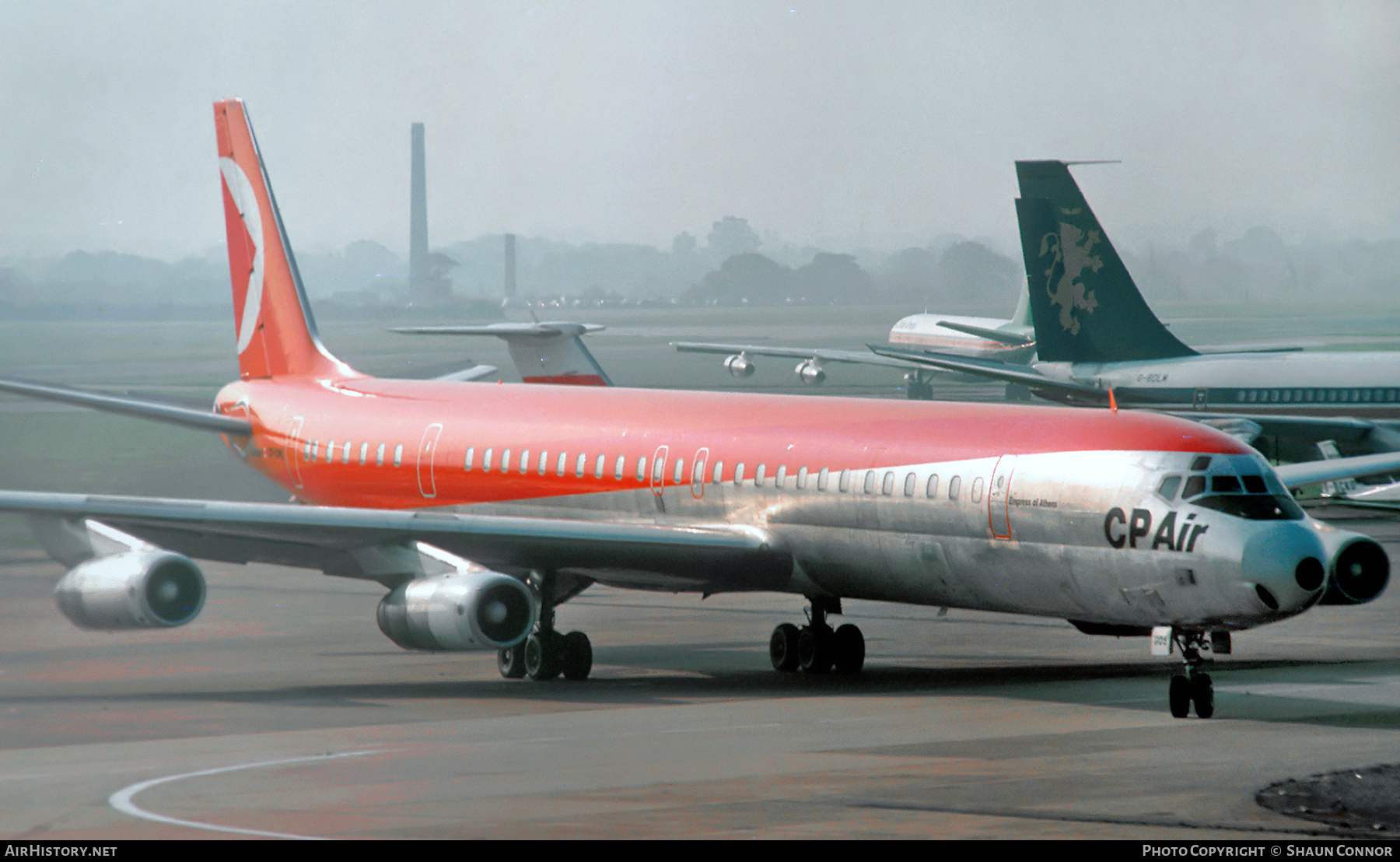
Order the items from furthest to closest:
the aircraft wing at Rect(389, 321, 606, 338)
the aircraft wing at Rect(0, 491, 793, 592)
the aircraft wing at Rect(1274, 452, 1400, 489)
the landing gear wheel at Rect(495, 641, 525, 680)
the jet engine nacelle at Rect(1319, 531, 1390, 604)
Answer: the aircraft wing at Rect(389, 321, 606, 338), the aircraft wing at Rect(1274, 452, 1400, 489), the landing gear wheel at Rect(495, 641, 525, 680), the aircraft wing at Rect(0, 491, 793, 592), the jet engine nacelle at Rect(1319, 531, 1390, 604)

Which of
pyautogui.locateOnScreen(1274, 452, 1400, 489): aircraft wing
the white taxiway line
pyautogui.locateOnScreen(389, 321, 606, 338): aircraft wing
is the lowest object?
the white taxiway line

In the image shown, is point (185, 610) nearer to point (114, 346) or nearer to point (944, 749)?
point (944, 749)

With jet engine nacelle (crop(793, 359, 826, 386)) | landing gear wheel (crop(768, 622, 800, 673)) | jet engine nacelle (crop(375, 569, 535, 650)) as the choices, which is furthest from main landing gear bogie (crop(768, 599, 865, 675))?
jet engine nacelle (crop(793, 359, 826, 386))

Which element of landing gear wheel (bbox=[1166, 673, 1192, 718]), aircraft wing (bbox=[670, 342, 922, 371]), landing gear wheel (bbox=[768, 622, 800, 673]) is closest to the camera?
landing gear wheel (bbox=[1166, 673, 1192, 718])

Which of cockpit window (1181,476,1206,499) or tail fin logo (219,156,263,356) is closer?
cockpit window (1181,476,1206,499)

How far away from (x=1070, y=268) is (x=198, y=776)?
42.8m

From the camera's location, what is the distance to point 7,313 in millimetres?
82812

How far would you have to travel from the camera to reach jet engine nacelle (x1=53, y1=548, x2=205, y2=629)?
24781 mm

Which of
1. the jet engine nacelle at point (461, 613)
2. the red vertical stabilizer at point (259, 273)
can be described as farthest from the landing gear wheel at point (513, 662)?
the red vertical stabilizer at point (259, 273)

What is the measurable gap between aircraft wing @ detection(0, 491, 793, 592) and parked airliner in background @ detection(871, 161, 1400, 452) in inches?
1156

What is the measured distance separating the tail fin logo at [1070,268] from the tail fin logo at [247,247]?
2736cm

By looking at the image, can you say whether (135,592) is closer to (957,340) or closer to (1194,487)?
(1194,487)

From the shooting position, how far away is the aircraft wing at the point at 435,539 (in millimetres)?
25422

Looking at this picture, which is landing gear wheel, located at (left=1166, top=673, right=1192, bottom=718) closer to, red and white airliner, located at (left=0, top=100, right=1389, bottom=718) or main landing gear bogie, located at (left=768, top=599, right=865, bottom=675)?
red and white airliner, located at (left=0, top=100, right=1389, bottom=718)
